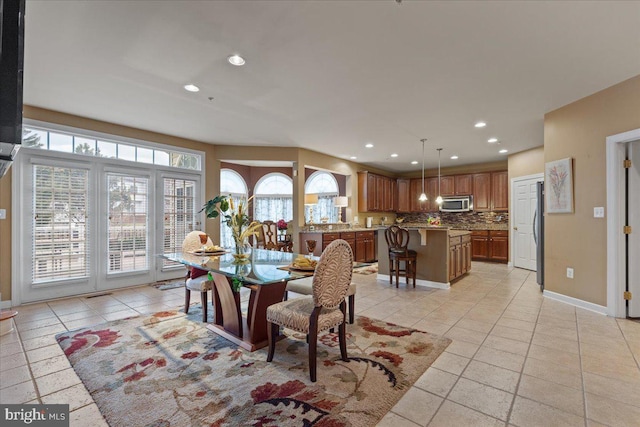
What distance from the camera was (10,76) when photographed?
1.66 ft

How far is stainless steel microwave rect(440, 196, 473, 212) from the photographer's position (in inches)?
321

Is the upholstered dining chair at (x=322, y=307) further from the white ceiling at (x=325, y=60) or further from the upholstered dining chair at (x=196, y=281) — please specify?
the white ceiling at (x=325, y=60)

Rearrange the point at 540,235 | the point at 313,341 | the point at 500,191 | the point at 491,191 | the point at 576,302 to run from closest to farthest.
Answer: the point at 313,341 < the point at 576,302 < the point at 540,235 < the point at 500,191 < the point at 491,191

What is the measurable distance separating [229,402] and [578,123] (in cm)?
500

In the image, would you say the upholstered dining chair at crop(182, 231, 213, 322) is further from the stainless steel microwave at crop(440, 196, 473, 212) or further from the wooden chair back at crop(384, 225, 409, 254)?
the stainless steel microwave at crop(440, 196, 473, 212)

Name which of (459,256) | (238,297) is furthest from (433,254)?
(238,297)

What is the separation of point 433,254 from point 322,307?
3.34m

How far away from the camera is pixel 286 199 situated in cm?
934

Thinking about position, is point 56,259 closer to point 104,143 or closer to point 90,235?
point 90,235

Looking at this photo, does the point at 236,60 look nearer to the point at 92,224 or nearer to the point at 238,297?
the point at 238,297

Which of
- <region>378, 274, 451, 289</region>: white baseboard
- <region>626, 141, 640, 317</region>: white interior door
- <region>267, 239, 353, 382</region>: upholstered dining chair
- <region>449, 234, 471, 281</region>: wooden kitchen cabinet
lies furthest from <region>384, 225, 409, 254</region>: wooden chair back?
<region>267, 239, 353, 382</region>: upholstered dining chair

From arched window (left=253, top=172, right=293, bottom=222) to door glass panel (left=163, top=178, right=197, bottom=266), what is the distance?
3.67m

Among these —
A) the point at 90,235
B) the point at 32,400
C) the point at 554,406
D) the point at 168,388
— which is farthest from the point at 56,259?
the point at 554,406

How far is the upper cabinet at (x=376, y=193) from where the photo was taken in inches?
318
